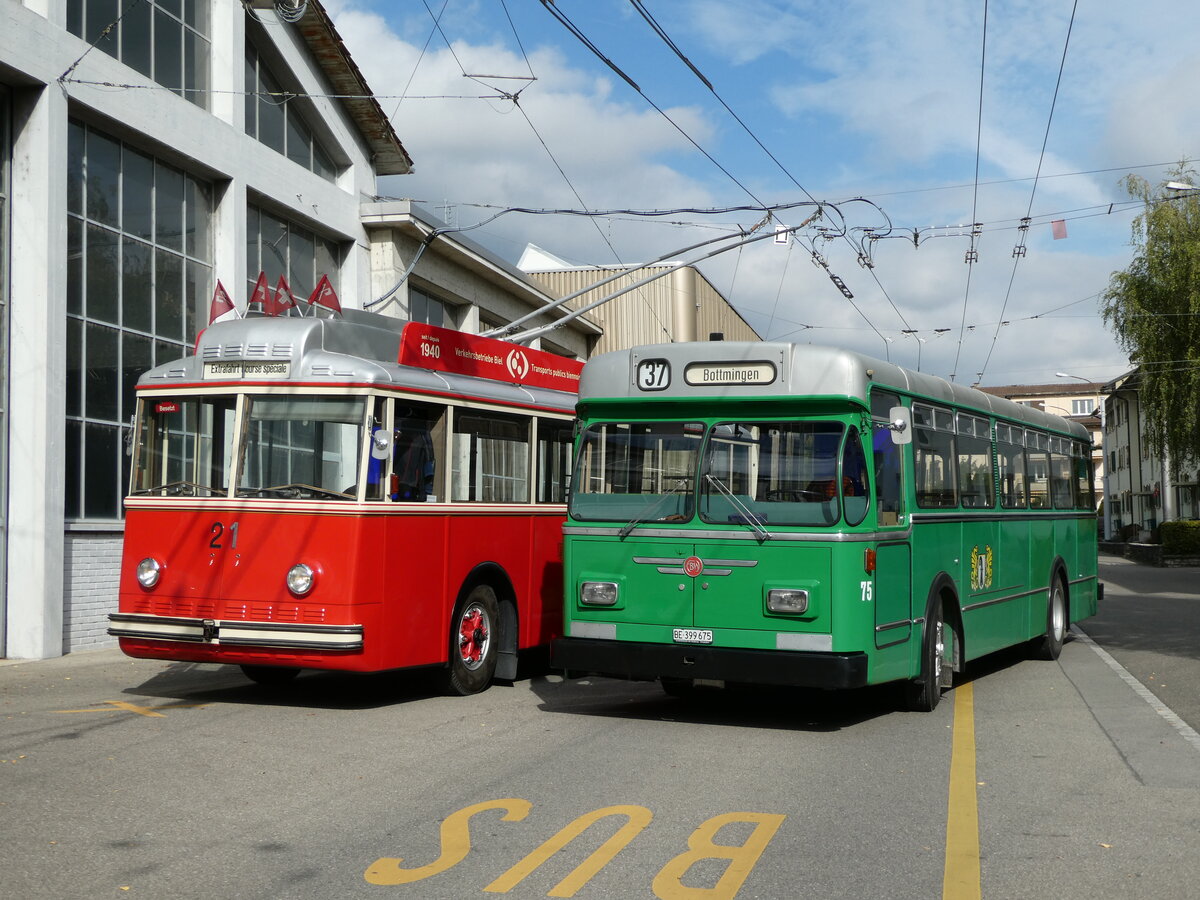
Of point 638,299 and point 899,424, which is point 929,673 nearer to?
point 899,424

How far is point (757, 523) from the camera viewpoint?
10141mm

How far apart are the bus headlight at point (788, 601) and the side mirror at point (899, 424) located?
4.83 feet

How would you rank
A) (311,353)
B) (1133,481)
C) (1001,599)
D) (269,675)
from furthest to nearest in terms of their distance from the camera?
(1133,481)
(1001,599)
(269,675)
(311,353)

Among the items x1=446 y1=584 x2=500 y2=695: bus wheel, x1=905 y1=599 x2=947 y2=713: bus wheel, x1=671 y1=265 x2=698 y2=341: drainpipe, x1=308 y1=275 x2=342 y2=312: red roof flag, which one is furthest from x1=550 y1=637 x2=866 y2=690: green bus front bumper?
x1=671 y1=265 x2=698 y2=341: drainpipe

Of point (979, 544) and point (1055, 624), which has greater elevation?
point (979, 544)

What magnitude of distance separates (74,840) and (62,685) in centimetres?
719

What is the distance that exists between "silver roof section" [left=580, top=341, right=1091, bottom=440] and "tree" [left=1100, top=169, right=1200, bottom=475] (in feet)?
120

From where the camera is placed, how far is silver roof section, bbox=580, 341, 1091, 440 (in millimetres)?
10156

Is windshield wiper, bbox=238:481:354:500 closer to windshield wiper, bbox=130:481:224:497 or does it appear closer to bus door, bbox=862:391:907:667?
windshield wiper, bbox=130:481:224:497

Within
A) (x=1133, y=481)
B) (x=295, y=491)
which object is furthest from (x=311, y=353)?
(x=1133, y=481)

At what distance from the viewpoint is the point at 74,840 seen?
652cm

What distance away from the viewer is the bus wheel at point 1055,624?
51.3ft

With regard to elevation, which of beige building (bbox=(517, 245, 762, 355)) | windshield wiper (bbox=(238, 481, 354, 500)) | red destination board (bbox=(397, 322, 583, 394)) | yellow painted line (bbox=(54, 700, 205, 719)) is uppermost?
beige building (bbox=(517, 245, 762, 355))

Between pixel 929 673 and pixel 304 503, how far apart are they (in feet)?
16.7
